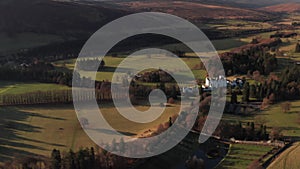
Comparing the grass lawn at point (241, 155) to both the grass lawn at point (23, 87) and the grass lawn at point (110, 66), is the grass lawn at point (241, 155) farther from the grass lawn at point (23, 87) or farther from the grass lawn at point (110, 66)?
the grass lawn at point (23, 87)

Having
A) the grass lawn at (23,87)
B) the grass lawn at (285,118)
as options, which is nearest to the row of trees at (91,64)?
the grass lawn at (23,87)

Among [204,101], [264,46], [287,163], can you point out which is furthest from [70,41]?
[287,163]

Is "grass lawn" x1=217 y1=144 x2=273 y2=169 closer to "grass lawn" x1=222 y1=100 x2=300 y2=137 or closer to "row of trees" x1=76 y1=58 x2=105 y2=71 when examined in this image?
"grass lawn" x1=222 y1=100 x2=300 y2=137

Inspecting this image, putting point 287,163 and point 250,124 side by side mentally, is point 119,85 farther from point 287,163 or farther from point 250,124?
point 287,163

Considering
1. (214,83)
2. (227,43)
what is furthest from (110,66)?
(227,43)

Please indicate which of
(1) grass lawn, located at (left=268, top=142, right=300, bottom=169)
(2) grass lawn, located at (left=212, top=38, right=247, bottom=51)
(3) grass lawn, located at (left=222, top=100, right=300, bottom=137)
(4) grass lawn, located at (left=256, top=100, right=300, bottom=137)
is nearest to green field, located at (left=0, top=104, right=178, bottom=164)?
(3) grass lawn, located at (left=222, top=100, right=300, bottom=137)

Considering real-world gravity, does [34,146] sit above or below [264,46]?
below

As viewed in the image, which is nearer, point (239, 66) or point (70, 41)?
point (239, 66)
